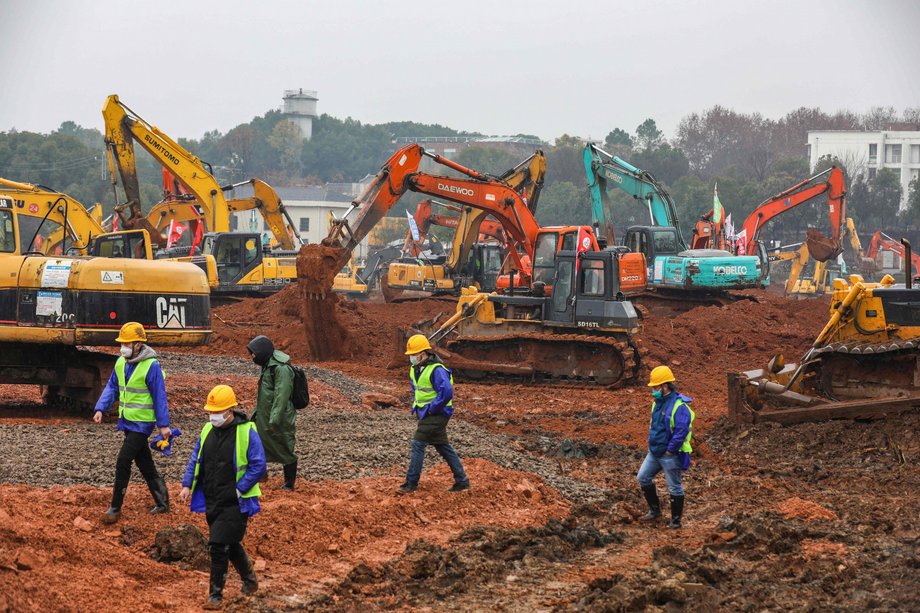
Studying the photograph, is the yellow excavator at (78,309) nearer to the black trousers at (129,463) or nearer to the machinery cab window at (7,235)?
the machinery cab window at (7,235)

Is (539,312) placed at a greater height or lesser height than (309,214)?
lesser

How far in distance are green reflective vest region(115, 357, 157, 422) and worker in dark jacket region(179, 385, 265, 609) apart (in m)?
2.04

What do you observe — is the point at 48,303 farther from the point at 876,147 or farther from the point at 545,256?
the point at 876,147

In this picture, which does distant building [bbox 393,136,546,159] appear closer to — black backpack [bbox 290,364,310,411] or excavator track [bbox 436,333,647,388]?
excavator track [bbox 436,333,647,388]

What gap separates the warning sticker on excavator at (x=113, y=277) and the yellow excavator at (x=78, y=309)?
0.04ft

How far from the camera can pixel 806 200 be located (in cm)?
4044

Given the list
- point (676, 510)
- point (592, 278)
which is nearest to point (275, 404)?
point (676, 510)

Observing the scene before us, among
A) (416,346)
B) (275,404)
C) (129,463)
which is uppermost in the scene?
(416,346)

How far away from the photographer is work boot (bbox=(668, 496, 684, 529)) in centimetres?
1116

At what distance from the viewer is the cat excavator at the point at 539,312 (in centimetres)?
2162

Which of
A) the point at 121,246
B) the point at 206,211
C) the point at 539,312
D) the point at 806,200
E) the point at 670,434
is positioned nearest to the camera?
the point at 670,434

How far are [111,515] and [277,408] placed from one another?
5.97ft

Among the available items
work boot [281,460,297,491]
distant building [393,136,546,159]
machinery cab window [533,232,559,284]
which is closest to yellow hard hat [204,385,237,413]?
work boot [281,460,297,491]

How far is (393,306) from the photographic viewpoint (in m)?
36.7
